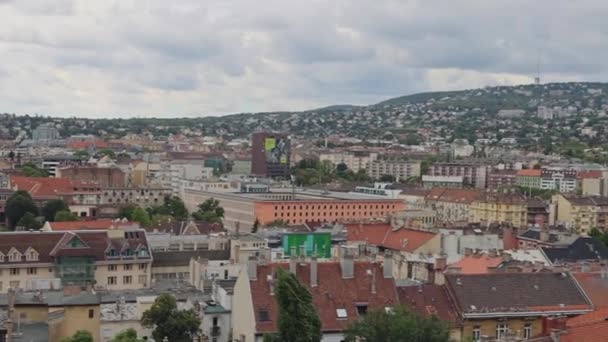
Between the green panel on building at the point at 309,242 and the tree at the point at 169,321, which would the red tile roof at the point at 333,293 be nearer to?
the tree at the point at 169,321

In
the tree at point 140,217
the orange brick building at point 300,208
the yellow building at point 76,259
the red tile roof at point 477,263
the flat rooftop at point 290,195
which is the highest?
the red tile roof at point 477,263

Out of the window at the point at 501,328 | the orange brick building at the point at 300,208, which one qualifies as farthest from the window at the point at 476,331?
the orange brick building at the point at 300,208

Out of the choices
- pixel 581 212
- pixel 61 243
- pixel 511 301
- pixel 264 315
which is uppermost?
pixel 511 301

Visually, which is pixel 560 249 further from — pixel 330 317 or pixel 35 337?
pixel 35 337

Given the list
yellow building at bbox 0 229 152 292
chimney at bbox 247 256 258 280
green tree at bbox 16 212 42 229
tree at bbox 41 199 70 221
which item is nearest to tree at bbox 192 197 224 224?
tree at bbox 41 199 70 221

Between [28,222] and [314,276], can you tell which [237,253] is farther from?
[28,222]

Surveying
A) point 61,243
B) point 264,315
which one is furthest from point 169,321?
point 61,243
